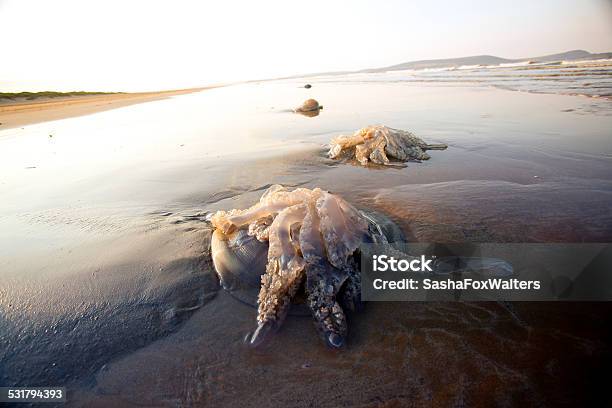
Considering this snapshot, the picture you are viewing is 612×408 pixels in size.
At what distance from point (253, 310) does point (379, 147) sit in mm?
3563

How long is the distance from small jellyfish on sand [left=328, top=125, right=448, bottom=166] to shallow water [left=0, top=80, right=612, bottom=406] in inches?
13.7

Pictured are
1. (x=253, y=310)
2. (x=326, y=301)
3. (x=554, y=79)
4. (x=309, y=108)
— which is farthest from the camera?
(x=554, y=79)

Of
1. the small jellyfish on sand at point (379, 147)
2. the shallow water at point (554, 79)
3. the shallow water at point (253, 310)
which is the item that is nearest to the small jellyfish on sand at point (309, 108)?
the small jellyfish on sand at point (379, 147)

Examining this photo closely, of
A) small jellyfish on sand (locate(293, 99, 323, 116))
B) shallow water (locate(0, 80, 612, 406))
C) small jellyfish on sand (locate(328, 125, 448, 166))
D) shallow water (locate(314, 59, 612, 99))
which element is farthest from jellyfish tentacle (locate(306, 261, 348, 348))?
shallow water (locate(314, 59, 612, 99))

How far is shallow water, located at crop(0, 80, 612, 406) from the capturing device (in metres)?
1.59

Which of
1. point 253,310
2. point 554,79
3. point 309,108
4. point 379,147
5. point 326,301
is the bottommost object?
point 253,310

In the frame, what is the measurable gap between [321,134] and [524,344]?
19.7ft

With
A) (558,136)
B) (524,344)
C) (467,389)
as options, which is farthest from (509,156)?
(467,389)

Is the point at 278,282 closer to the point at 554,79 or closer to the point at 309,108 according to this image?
the point at 309,108

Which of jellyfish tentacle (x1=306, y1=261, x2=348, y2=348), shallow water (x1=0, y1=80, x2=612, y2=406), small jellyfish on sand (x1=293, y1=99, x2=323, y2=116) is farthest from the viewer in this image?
small jellyfish on sand (x1=293, y1=99, x2=323, y2=116)

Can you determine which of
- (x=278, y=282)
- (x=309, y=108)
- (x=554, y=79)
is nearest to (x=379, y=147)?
(x=278, y=282)

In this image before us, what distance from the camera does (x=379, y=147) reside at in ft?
16.4

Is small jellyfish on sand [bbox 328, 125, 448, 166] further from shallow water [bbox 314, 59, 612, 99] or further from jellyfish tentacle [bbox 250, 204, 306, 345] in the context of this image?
shallow water [bbox 314, 59, 612, 99]

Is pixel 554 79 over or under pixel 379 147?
over
